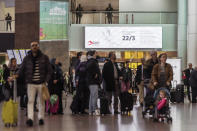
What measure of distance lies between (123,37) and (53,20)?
4834 mm

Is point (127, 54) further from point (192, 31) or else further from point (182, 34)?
point (192, 31)

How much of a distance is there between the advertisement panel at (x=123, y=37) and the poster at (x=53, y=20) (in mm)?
1749

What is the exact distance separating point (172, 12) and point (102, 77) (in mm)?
21008

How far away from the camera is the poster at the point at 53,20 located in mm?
36719

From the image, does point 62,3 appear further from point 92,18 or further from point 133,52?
point 133,52

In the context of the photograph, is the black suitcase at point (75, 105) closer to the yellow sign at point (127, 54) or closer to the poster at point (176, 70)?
the poster at point (176, 70)

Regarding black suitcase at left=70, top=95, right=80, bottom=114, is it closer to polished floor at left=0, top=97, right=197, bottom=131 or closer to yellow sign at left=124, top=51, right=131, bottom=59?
polished floor at left=0, top=97, right=197, bottom=131

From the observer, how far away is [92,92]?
16344 millimetres

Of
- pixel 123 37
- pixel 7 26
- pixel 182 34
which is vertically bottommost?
pixel 123 37

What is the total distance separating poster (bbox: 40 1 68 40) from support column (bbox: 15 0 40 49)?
0.63m

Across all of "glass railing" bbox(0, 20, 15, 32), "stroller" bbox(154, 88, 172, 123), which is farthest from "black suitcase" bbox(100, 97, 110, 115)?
"glass railing" bbox(0, 20, 15, 32)

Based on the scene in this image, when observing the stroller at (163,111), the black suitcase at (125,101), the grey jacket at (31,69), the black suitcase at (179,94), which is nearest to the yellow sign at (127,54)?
the black suitcase at (179,94)

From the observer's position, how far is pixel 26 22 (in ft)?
127

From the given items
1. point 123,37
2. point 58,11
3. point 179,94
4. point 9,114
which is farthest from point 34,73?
point 58,11
